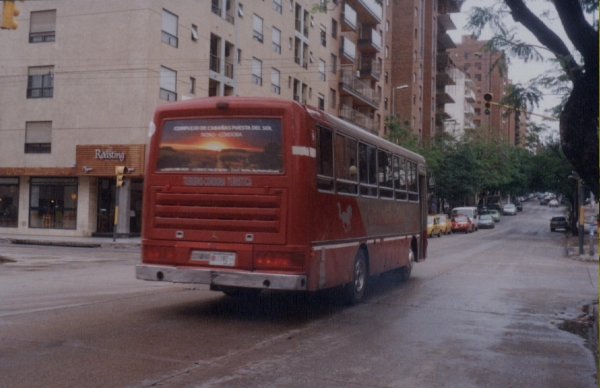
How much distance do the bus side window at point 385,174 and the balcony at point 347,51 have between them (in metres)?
39.1

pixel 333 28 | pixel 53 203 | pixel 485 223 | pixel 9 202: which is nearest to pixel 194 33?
pixel 53 203

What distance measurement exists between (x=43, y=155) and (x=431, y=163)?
32350 millimetres

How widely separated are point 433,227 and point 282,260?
36.1m

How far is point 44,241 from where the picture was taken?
27875 millimetres

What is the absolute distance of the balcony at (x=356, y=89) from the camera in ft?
166

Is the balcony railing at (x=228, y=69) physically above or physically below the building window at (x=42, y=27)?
below

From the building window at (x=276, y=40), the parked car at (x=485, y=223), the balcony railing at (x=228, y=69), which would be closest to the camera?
the balcony railing at (x=228, y=69)

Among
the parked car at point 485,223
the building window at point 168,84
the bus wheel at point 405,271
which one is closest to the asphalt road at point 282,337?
the bus wheel at point 405,271

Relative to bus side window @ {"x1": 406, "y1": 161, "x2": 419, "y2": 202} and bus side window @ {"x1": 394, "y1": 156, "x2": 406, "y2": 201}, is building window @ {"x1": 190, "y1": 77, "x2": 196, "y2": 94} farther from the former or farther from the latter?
bus side window @ {"x1": 394, "y1": 156, "x2": 406, "y2": 201}

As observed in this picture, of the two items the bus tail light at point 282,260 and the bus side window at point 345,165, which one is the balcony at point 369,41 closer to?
the bus side window at point 345,165

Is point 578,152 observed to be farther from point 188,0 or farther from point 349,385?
point 188,0

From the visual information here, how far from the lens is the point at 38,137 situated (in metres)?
32.3

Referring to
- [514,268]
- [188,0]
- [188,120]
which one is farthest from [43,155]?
[188,120]

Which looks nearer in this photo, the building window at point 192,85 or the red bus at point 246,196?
the red bus at point 246,196
